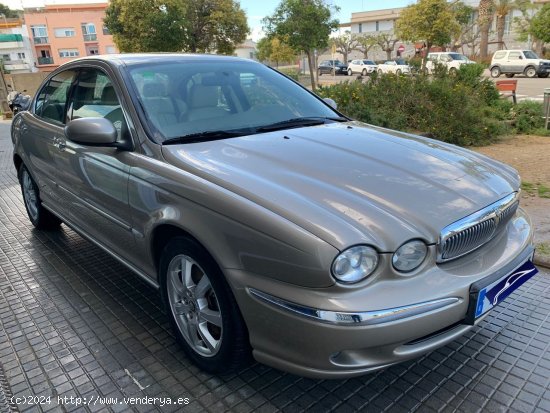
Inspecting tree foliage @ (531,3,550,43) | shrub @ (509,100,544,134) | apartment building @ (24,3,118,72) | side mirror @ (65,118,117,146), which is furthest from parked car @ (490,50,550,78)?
apartment building @ (24,3,118,72)

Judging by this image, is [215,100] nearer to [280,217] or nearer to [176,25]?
[280,217]

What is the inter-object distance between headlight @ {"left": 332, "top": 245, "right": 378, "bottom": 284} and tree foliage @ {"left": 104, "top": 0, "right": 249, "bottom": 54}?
22.7 meters

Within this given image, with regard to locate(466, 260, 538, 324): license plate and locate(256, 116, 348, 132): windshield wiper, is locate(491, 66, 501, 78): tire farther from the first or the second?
locate(466, 260, 538, 324): license plate

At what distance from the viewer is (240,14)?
26.3 metres

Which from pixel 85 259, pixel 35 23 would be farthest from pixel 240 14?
pixel 35 23

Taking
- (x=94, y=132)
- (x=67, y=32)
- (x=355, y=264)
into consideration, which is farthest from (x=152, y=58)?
(x=67, y=32)

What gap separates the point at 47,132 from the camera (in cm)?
391

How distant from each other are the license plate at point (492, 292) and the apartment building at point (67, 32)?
2257 inches

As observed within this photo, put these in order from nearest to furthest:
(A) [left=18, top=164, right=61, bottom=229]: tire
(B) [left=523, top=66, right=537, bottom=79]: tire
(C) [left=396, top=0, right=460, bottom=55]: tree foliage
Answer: (A) [left=18, top=164, right=61, bottom=229]: tire, (B) [left=523, top=66, right=537, bottom=79]: tire, (C) [left=396, top=0, right=460, bottom=55]: tree foliage

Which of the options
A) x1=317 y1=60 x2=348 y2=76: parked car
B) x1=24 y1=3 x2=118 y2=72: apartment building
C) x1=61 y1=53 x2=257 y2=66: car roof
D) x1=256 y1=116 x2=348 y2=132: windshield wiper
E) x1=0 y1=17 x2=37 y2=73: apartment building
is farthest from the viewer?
x1=0 y1=17 x2=37 y2=73: apartment building

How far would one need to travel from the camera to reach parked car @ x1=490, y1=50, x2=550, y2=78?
28.8m

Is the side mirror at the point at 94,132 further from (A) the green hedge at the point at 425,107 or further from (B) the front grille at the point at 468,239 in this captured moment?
(A) the green hedge at the point at 425,107

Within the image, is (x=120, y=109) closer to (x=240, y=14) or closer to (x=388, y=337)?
(x=388, y=337)

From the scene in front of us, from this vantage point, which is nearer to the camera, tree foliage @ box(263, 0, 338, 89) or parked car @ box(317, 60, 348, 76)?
tree foliage @ box(263, 0, 338, 89)
